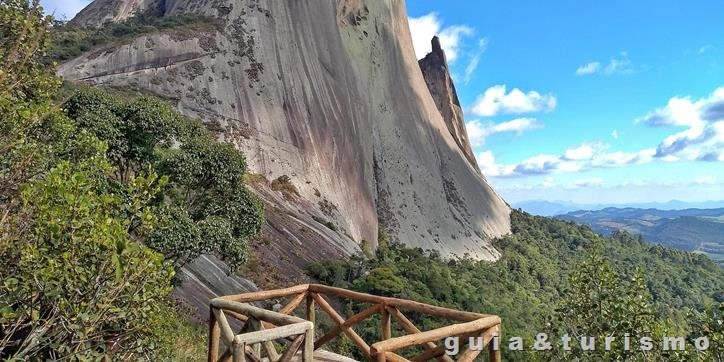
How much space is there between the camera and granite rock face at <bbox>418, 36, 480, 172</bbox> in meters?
77.5

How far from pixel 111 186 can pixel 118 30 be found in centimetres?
3634

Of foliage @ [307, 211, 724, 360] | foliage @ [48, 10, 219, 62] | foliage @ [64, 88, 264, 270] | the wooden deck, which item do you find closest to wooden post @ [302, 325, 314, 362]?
the wooden deck

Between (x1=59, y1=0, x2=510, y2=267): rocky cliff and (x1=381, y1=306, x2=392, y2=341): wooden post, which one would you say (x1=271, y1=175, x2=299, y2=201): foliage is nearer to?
(x1=59, y1=0, x2=510, y2=267): rocky cliff

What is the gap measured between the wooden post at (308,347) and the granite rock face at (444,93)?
73516 millimetres

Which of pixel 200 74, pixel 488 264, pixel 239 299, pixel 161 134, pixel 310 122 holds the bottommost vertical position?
pixel 488 264

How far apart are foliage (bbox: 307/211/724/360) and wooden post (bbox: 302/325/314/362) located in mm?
5669

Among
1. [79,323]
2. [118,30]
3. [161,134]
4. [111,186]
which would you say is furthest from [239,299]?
[118,30]

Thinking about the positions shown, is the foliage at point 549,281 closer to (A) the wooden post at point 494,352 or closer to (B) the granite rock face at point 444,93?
(A) the wooden post at point 494,352

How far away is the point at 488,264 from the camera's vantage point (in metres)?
52.3

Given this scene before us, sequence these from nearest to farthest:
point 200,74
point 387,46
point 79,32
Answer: point 200,74, point 79,32, point 387,46

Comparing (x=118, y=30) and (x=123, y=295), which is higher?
(x=118, y=30)

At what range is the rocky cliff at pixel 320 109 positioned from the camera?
34031mm

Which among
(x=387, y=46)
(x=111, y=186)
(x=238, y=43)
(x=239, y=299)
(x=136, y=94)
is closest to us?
(x=239, y=299)

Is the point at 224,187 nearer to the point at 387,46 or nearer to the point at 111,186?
the point at 111,186
